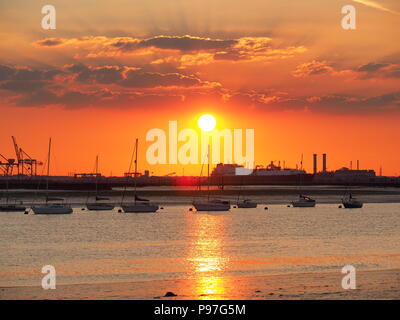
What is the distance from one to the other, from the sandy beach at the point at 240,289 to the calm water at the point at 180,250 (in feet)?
11.0

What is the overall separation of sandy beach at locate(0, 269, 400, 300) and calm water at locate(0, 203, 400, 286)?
3.34m

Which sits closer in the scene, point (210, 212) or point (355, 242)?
point (355, 242)

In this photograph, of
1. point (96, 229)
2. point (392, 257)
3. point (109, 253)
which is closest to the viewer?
point (392, 257)

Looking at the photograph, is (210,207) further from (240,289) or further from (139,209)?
(240,289)

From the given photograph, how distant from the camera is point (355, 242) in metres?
63.8

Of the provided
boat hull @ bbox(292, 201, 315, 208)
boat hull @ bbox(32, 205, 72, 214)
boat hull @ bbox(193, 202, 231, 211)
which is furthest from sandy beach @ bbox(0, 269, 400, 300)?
boat hull @ bbox(292, 201, 315, 208)

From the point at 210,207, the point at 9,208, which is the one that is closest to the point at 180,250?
the point at 210,207

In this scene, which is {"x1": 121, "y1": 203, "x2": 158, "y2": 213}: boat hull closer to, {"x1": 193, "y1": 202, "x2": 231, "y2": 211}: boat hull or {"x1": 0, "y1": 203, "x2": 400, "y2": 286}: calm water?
{"x1": 193, "y1": 202, "x2": 231, "y2": 211}: boat hull

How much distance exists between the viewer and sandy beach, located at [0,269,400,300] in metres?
28.8

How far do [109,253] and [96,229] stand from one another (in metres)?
30.3

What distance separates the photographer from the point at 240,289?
103ft
